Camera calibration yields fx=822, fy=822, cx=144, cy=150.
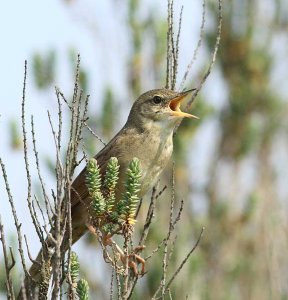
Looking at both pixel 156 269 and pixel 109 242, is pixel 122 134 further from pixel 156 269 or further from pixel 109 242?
pixel 156 269

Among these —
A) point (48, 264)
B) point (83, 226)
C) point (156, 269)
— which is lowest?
point (156, 269)

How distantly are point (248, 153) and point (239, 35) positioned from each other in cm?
163

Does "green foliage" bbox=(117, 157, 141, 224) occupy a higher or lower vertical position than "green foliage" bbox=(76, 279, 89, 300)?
higher

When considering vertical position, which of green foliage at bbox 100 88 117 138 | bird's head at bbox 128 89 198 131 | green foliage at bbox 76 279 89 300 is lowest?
green foliage at bbox 100 88 117 138

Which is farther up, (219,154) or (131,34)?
(131,34)

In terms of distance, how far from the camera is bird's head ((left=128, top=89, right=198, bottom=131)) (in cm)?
493

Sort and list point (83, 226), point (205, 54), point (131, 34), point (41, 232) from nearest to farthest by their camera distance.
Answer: point (41, 232)
point (83, 226)
point (131, 34)
point (205, 54)

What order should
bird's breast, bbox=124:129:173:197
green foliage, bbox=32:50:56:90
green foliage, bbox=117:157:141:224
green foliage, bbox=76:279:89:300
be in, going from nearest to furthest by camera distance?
green foliage, bbox=76:279:89:300 → green foliage, bbox=117:157:141:224 → bird's breast, bbox=124:129:173:197 → green foliage, bbox=32:50:56:90

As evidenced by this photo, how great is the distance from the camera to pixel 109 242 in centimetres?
423

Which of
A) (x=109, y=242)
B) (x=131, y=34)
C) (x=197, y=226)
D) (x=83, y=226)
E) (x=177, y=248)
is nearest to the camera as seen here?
(x=109, y=242)

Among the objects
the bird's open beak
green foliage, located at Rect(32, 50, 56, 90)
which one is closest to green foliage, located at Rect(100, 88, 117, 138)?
green foliage, located at Rect(32, 50, 56, 90)

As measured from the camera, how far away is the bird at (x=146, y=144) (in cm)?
477

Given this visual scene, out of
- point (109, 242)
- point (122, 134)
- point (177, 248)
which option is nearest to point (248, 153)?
point (177, 248)

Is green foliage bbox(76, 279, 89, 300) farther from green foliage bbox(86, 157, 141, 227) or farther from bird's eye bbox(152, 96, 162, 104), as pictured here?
bird's eye bbox(152, 96, 162, 104)
